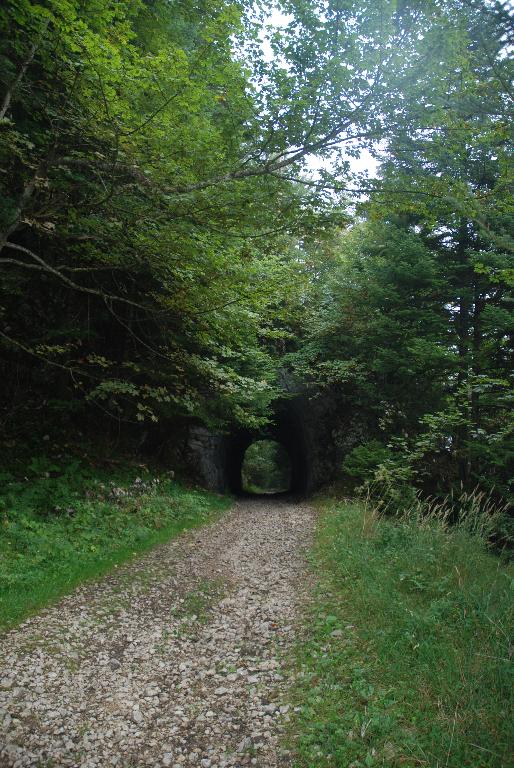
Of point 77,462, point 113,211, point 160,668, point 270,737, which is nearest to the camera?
point 270,737

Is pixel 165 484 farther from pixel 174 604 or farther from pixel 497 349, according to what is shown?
pixel 497 349

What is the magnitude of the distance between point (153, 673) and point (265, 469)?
4293cm

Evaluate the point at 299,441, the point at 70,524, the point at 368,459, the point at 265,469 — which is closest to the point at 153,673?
the point at 70,524

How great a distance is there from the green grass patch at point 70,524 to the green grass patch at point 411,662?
3.38m

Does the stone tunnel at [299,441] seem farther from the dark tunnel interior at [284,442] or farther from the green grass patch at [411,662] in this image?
the green grass patch at [411,662]

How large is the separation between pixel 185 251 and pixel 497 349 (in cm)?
870

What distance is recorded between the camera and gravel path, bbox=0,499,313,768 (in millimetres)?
3480

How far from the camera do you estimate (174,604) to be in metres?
6.13

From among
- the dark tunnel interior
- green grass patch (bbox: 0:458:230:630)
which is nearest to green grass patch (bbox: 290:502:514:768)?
green grass patch (bbox: 0:458:230:630)

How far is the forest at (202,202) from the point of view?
5363 millimetres

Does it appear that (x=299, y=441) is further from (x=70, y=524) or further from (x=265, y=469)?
(x=265, y=469)

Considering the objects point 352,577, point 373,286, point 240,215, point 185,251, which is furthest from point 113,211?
point 373,286

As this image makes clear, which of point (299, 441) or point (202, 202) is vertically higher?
point (202, 202)

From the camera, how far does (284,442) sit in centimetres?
2906
